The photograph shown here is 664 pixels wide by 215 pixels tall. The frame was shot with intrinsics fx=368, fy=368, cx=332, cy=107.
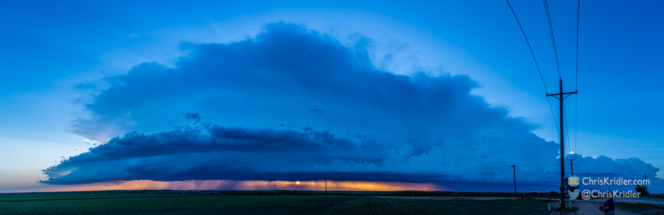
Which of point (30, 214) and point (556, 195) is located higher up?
point (30, 214)

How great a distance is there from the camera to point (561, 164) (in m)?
28.9

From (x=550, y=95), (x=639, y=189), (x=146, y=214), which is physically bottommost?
(x=639, y=189)

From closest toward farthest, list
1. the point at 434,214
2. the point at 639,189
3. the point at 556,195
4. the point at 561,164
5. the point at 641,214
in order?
the point at 561,164
the point at 641,214
the point at 434,214
the point at 556,195
the point at 639,189

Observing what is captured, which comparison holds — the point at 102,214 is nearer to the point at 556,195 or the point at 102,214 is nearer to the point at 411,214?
the point at 411,214

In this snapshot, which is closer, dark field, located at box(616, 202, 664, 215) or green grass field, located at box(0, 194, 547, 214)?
dark field, located at box(616, 202, 664, 215)

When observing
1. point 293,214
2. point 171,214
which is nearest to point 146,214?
point 171,214

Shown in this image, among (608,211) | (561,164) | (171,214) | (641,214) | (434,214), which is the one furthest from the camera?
(171,214)

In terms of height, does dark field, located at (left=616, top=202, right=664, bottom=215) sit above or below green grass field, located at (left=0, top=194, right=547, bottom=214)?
above

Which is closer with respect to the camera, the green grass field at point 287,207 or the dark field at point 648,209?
the dark field at point 648,209

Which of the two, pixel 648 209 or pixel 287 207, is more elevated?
pixel 648 209

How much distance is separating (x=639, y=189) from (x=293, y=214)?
17163cm

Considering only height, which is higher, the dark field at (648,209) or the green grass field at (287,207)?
the dark field at (648,209)

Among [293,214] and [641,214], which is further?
[293,214]

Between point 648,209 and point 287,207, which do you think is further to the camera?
point 287,207
